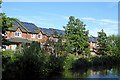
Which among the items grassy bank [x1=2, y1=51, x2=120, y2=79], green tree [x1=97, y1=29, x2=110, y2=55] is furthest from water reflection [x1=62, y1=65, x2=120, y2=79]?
green tree [x1=97, y1=29, x2=110, y2=55]

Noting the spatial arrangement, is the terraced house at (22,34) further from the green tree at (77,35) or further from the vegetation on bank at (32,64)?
the vegetation on bank at (32,64)

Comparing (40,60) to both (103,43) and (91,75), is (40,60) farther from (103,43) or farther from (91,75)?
(103,43)

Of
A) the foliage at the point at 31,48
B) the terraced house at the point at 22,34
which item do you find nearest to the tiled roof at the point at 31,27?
the terraced house at the point at 22,34

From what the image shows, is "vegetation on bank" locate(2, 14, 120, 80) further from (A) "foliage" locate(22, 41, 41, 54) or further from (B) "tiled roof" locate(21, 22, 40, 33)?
(B) "tiled roof" locate(21, 22, 40, 33)

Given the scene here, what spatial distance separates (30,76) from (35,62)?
5.41 feet

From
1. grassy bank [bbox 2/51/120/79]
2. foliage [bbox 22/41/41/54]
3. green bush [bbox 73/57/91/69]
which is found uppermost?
foliage [bbox 22/41/41/54]

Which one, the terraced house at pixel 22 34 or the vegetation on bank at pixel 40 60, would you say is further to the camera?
the terraced house at pixel 22 34

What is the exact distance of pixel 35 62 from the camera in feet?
55.7

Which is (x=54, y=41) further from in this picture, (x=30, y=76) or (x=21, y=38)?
(x=21, y=38)

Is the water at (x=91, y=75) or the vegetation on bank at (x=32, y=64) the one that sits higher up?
the vegetation on bank at (x=32, y=64)

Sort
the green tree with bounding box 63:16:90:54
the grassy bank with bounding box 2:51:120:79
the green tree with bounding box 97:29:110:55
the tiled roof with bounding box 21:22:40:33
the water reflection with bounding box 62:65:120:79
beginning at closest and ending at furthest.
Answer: the grassy bank with bounding box 2:51:120:79
the water reflection with bounding box 62:65:120:79
the green tree with bounding box 63:16:90:54
the green tree with bounding box 97:29:110:55
the tiled roof with bounding box 21:22:40:33

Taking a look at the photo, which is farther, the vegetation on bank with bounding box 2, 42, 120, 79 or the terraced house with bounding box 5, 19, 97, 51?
the terraced house with bounding box 5, 19, 97, 51

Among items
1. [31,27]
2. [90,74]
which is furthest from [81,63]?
[31,27]

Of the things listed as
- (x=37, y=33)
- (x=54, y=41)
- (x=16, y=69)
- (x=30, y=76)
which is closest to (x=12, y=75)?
(x=16, y=69)
